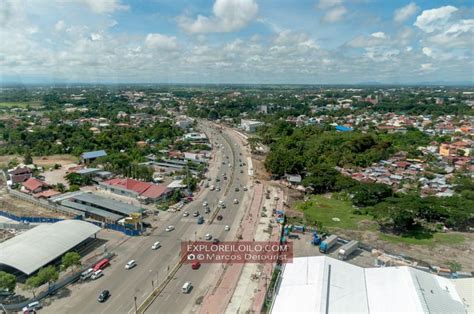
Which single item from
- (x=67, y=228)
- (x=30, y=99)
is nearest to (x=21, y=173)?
(x=67, y=228)

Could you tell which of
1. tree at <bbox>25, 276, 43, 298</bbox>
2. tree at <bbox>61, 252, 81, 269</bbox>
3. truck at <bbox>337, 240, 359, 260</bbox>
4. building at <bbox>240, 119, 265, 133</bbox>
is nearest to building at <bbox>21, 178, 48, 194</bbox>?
tree at <bbox>61, 252, 81, 269</bbox>

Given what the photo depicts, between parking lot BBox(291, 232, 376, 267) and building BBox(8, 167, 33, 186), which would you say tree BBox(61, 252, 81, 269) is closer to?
parking lot BBox(291, 232, 376, 267)

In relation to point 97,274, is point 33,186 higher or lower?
higher

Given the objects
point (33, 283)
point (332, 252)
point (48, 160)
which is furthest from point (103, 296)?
point (48, 160)

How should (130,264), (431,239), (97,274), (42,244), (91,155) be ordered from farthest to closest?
1. (91,155)
2. (431,239)
3. (130,264)
4. (42,244)
5. (97,274)

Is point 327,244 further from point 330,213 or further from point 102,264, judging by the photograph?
point 102,264
